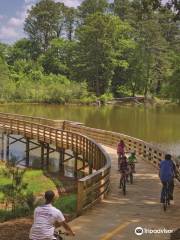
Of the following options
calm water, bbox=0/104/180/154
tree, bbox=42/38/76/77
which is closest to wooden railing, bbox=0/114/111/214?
calm water, bbox=0/104/180/154

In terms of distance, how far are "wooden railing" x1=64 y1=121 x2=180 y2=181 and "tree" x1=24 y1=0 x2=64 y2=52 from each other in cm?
8540

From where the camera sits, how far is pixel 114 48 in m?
101

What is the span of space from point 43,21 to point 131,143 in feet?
317

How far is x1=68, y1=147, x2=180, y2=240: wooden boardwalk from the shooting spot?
453 inches

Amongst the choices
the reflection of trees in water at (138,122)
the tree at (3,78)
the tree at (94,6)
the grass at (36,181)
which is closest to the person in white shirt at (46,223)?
the grass at (36,181)

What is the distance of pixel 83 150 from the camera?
88.1 ft

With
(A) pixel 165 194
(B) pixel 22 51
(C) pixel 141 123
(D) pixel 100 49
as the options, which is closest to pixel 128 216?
(A) pixel 165 194

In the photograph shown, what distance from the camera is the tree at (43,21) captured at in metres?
118

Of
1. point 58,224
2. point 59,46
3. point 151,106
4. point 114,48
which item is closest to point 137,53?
point 114,48

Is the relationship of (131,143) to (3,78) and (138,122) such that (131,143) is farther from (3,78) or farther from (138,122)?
(3,78)

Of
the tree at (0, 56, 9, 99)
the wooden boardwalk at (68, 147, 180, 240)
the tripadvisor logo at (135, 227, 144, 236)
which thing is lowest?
the wooden boardwalk at (68, 147, 180, 240)

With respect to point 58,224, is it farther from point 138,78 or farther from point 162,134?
point 138,78

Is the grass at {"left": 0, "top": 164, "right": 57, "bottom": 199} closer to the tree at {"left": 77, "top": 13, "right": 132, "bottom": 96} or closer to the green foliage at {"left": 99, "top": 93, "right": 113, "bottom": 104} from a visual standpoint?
the green foliage at {"left": 99, "top": 93, "right": 113, "bottom": 104}

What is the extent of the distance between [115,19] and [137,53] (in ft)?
26.0
